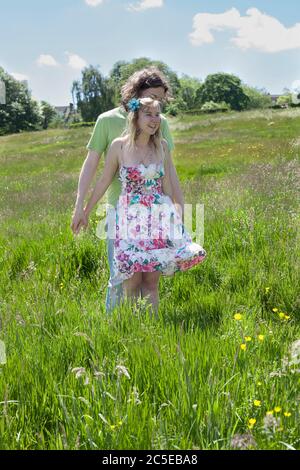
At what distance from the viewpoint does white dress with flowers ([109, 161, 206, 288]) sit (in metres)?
3.78

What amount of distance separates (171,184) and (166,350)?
1.75 m

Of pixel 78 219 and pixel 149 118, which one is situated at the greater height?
pixel 149 118

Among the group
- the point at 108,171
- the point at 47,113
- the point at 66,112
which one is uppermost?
the point at 66,112

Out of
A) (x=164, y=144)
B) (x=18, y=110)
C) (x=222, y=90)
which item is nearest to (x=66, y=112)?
(x=222, y=90)

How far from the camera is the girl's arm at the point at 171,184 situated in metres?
4.06

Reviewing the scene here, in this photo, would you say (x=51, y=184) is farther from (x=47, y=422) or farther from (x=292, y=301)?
(x=47, y=422)

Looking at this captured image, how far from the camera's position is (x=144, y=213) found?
3.91 m

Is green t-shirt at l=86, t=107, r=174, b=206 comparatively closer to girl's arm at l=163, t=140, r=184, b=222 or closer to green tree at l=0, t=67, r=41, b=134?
girl's arm at l=163, t=140, r=184, b=222

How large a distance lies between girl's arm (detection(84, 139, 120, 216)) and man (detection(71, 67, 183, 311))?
0.37ft

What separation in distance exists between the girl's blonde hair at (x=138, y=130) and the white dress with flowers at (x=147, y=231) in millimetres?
136

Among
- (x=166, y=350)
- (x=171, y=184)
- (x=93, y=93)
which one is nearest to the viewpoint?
(x=166, y=350)

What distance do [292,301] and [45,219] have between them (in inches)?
183

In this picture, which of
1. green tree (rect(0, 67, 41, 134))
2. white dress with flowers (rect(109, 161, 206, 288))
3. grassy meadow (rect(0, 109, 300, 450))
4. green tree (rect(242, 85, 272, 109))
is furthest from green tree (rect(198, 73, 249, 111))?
white dress with flowers (rect(109, 161, 206, 288))

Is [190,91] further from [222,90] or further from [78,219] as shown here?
[78,219]
